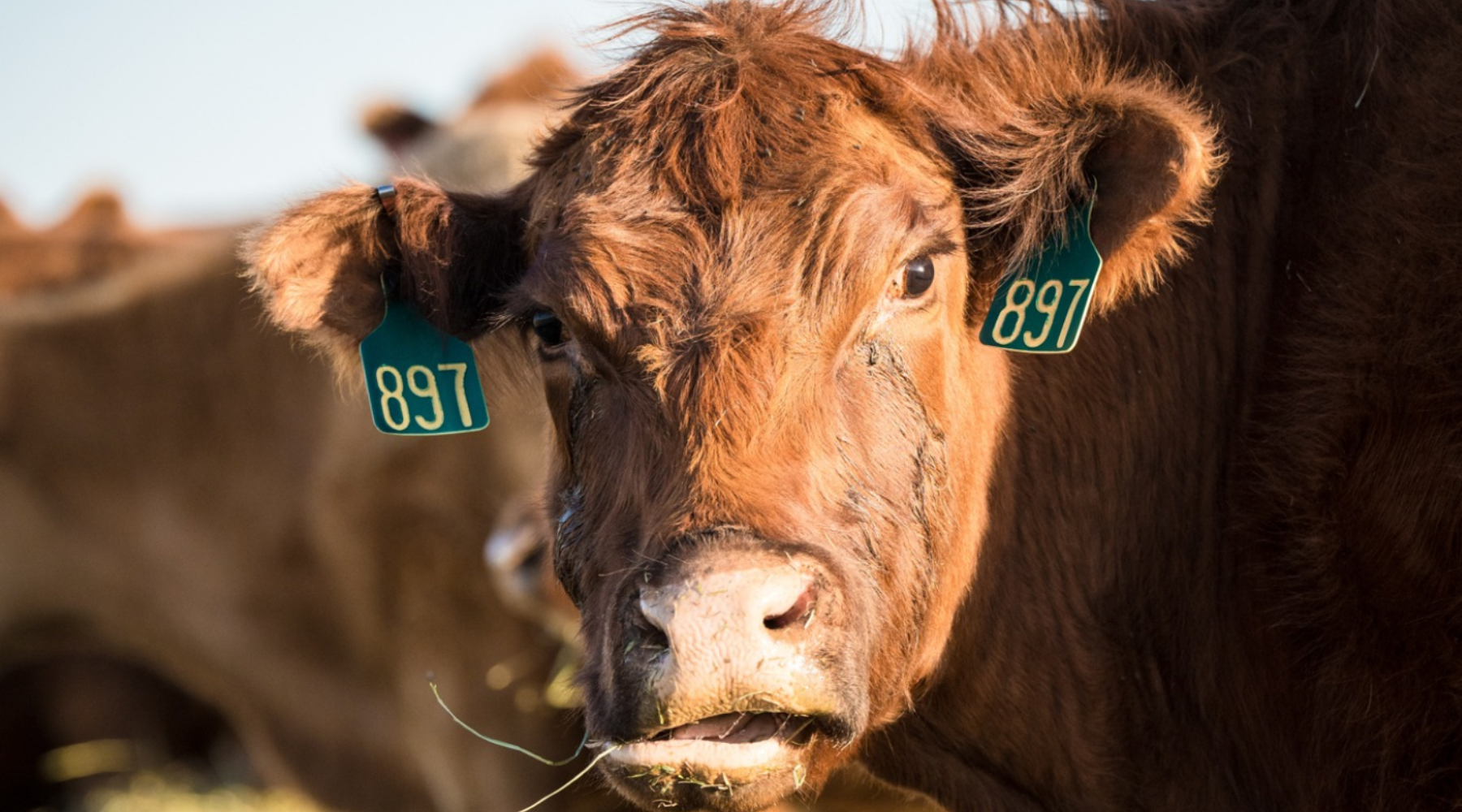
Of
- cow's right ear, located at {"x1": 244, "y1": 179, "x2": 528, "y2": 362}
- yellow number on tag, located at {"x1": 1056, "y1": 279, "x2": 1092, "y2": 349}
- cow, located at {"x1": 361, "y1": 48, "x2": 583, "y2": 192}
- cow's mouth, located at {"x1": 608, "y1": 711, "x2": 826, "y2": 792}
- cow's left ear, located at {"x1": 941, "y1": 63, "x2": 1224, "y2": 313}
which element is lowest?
cow's mouth, located at {"x1": 608, "y1": 711, "x2": 826, "y2": 792}

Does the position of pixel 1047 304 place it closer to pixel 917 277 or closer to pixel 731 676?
pixel 917 277

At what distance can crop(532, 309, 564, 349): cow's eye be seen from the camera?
11.7 ft

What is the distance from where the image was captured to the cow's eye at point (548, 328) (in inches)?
141

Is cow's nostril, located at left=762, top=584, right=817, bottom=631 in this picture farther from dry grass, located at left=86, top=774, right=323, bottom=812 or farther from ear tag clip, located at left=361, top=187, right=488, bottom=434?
Result: dry grass, located at left=86, top=774, right=323, bottom=812

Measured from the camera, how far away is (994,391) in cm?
368

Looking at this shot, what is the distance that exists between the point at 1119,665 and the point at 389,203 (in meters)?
2.34

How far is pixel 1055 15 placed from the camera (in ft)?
13.0

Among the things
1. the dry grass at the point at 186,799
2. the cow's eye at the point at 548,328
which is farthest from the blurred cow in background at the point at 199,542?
the cow's eye at the point at 548,328

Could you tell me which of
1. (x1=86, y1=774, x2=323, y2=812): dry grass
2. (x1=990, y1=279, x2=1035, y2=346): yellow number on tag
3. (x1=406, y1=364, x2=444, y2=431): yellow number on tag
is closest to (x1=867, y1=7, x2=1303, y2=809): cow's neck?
(x1=990, y1=279, x2=1035, y2=346): yellow number on tag

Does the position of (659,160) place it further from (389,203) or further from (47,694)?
(47,694)

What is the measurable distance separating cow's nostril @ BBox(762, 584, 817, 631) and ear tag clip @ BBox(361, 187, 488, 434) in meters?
1.59

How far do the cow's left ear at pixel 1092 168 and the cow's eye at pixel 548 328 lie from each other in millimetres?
1078

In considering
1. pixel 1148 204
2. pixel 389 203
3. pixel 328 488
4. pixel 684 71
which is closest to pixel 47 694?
pixel 328 488

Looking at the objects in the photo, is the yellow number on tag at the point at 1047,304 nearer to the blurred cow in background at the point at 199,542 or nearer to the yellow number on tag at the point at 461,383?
the yellow number on tag at the point at 461,383
